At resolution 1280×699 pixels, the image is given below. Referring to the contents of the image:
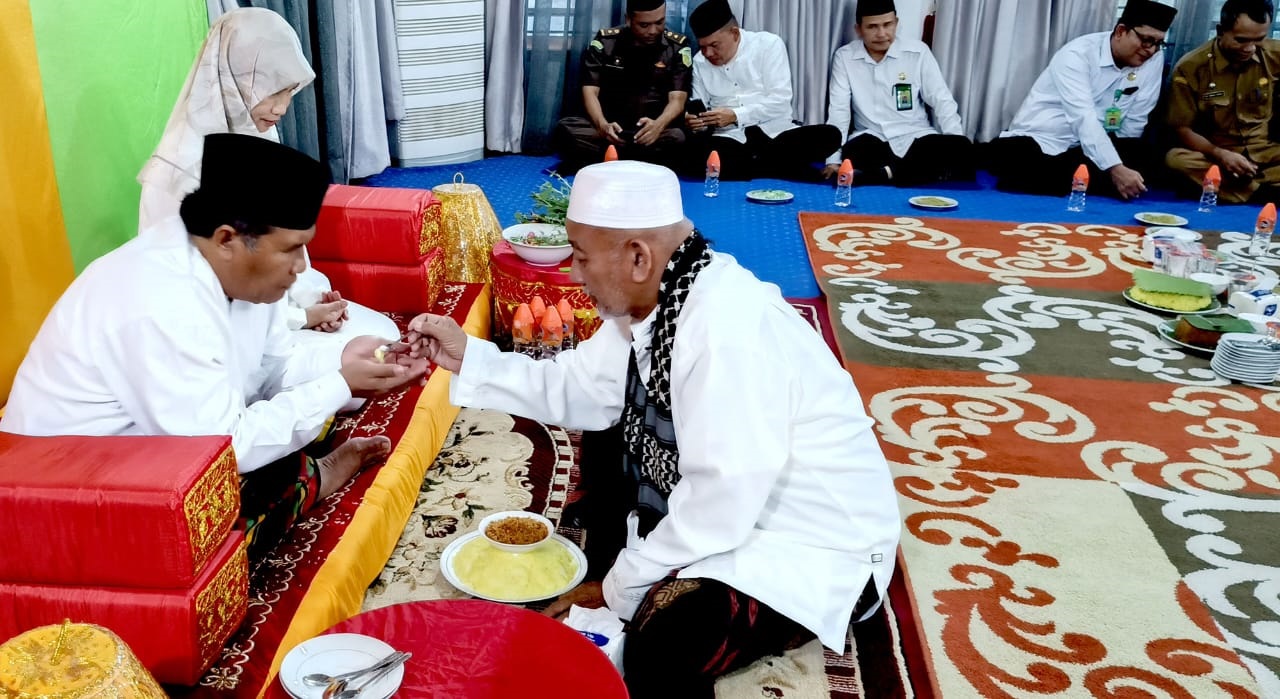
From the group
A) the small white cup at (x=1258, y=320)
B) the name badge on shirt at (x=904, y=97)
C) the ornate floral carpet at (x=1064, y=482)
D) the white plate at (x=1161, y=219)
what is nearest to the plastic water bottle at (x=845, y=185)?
the name badge on shirt at (x=904, y=97)

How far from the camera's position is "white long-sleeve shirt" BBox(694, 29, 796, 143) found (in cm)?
666

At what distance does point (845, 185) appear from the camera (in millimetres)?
5934

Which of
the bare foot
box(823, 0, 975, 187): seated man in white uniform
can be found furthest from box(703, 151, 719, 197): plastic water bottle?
the bare foot

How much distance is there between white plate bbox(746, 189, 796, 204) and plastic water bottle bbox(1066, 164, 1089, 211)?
1.67 meters

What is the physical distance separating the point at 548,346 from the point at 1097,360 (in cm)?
206

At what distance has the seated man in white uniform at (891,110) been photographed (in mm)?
6512

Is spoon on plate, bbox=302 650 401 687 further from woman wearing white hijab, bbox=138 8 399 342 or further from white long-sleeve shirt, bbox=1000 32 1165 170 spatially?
white long-sleeve shirt, bbox=1000 32 1165 170

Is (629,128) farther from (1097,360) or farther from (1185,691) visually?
(1185,691)

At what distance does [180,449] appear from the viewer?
171 centimetres

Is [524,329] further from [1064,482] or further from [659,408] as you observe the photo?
[1064,482]

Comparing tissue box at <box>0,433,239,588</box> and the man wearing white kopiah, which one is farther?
the man wearing white kopiah

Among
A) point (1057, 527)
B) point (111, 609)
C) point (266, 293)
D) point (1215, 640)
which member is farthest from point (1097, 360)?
point (111, 609)

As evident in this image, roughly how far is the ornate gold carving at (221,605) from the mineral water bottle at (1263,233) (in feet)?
16.5

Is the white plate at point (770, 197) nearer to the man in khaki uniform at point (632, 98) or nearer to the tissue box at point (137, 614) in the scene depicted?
the man in khaki uniform at point (632, 98)
